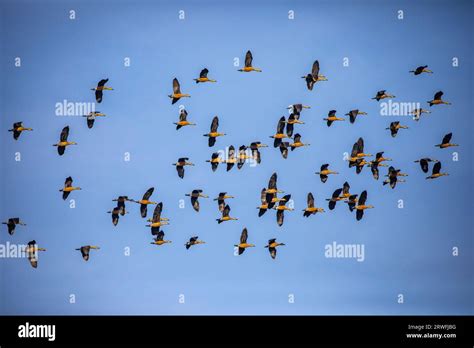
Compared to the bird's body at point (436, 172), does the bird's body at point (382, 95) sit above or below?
above

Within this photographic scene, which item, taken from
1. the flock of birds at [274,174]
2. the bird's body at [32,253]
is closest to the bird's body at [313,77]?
the flock of birds at [274,174]

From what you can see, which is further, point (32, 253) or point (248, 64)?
point (248, 64)

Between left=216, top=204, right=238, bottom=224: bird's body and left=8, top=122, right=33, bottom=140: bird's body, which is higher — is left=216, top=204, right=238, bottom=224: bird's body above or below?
below

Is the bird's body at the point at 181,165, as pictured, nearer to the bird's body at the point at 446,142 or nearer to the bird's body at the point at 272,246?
the bird's body at the point at 272,246

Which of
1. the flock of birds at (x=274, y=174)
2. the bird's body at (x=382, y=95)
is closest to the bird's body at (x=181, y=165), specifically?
the flock of birds at (x=274, y=174)

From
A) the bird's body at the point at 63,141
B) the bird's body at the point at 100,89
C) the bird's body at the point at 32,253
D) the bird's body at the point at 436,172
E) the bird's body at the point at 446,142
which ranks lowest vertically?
the bird's body at the point at 32,253

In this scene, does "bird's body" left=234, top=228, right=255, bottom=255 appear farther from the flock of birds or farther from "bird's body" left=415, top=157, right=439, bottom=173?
"bird's body" left=415, top=157, right=439, bottom=173

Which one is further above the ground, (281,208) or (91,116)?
(91,116)

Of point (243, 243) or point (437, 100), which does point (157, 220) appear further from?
point (437, 100)

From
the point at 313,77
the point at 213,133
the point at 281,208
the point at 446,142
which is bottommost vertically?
the point at 281,208

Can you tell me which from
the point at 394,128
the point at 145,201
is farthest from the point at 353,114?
the point at 145,201

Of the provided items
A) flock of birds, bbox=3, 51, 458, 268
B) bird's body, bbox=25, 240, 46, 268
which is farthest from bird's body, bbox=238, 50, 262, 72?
bird's body, bbox=25, 240, 46, 268

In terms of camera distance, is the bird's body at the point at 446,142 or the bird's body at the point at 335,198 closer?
the bird's body at the point at 446,142
